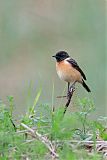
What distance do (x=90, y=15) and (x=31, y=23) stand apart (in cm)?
Result: 139

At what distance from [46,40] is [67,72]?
664cm

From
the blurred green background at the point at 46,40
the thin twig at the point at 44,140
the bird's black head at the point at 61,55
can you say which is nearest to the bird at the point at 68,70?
the bird's black head at the point at 61,55

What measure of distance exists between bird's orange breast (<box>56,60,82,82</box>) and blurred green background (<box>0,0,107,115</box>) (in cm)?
295

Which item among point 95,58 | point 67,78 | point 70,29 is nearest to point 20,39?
point 70,29

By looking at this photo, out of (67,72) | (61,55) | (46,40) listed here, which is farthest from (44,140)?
(46,40)

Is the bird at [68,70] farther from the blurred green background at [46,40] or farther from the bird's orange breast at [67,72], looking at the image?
the blurred green background at [46,40]

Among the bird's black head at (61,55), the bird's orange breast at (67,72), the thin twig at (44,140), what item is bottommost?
the thin twig at (44,140)

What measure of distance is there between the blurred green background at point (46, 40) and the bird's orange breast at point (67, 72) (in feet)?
9.67

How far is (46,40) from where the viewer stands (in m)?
15.9

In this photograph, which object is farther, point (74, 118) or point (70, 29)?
point (70, 29)

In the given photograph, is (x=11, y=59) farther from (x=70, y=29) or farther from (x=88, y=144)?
(x=88, y=144)

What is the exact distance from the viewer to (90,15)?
1593 cm

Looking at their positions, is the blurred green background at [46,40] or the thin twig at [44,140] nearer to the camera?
the thin twig at [44,140]

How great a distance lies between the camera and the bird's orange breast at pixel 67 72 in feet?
30.0
